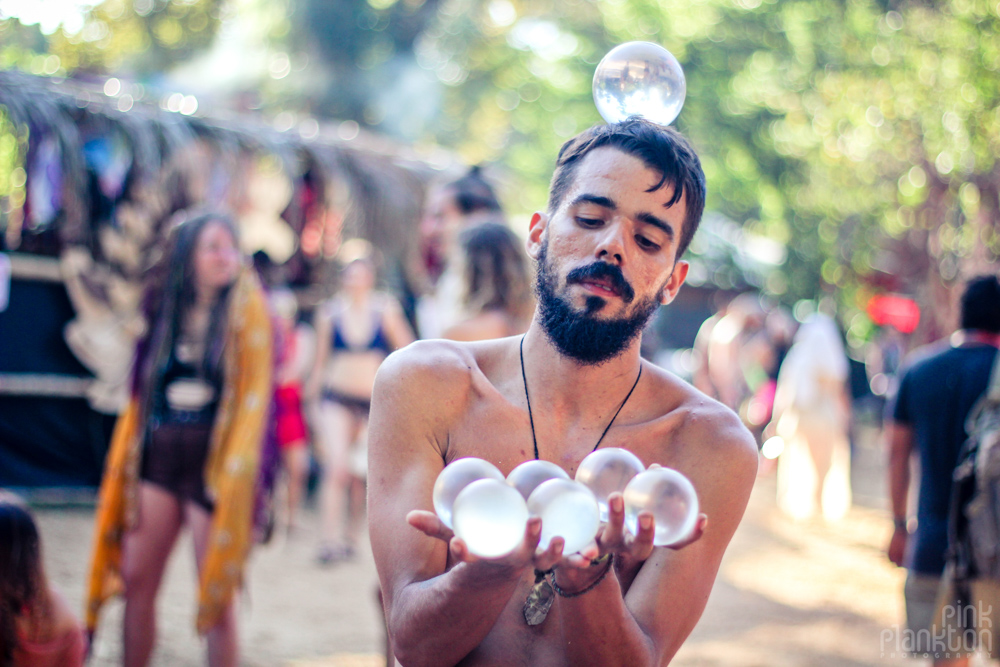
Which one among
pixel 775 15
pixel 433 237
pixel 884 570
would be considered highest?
pixel 775 15

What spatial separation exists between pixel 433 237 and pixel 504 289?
1.20 meters

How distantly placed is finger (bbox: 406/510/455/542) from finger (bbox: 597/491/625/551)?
254mm

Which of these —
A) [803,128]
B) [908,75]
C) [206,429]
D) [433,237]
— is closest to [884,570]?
[433,237]

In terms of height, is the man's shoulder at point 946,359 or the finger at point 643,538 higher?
the man's shoulder at point 946,359

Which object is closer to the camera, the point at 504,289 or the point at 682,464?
the point at 682,464

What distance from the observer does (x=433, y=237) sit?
451 centimetres

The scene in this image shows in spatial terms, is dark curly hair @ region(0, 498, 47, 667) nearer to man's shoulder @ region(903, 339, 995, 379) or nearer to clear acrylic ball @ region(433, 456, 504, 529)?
clear acrylic ball @ region(433, 456, 504, 529)

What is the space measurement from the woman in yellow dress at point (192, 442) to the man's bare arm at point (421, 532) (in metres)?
1.96

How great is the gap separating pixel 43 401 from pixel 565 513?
6.93 metres

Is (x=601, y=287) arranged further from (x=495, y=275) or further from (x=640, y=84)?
(x=495, y=275)

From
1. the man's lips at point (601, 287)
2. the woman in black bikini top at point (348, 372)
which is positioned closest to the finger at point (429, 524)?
the man's lips at point (601, 287)

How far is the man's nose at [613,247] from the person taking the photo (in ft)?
5.65

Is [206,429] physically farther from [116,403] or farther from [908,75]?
[908,75]

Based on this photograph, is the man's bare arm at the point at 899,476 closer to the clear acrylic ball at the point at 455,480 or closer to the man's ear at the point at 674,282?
the man's ear at the point at 674,282
